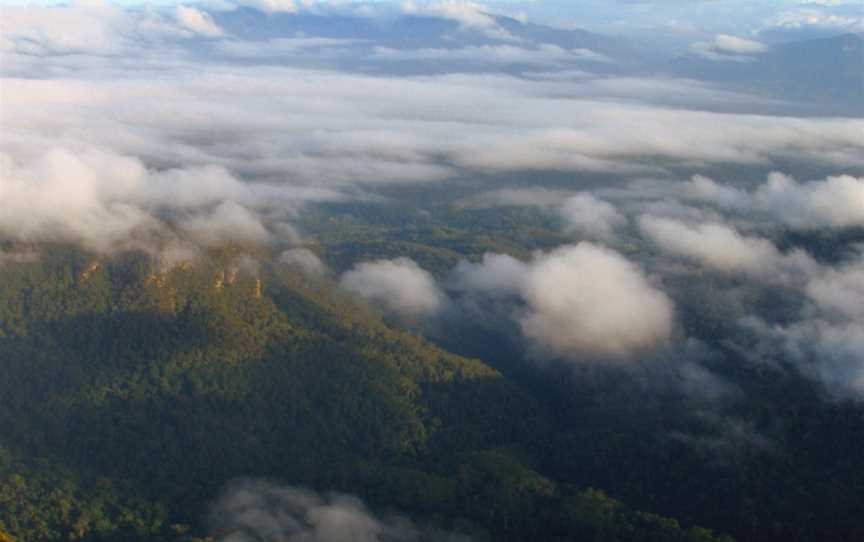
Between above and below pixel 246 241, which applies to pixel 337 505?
below

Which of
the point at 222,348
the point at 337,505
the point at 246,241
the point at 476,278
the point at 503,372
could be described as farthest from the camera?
the point at 476,278

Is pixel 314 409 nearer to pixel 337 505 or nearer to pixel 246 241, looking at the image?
pixel 337 505

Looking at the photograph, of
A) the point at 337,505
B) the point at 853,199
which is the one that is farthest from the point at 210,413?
the point at 853,199

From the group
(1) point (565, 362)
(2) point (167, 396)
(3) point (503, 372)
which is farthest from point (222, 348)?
(1) point (565, 362)

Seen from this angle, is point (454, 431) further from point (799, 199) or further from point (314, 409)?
point (799, 199)

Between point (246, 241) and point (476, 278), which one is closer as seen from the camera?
point (246, 241)

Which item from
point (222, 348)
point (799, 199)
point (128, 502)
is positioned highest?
point (799, 199)

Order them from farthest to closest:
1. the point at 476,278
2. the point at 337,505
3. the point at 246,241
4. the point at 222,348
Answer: the point at 476,278
the point at 246,241
the point at 222,348
the point at 337,505
